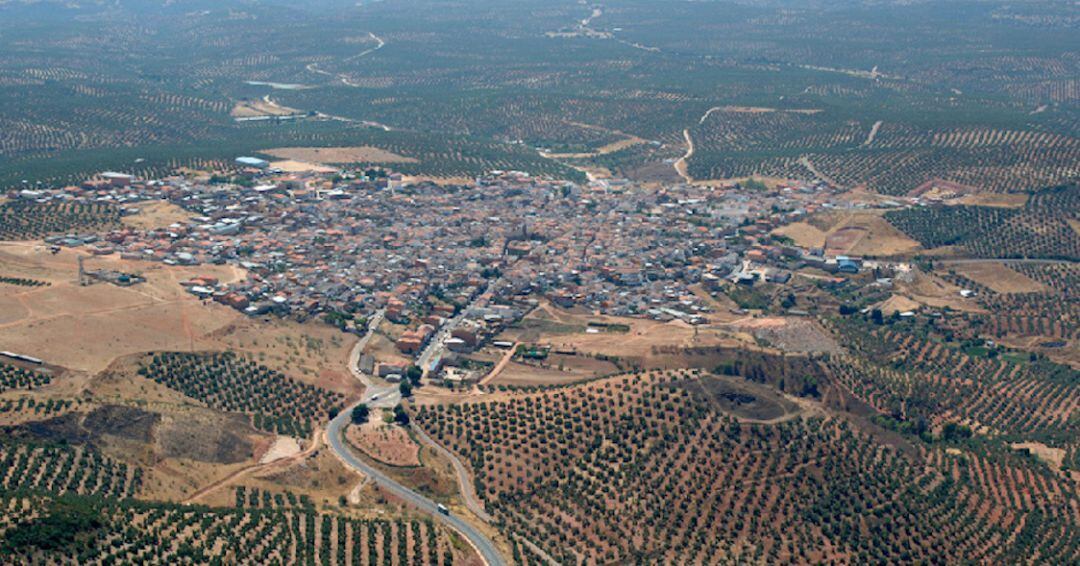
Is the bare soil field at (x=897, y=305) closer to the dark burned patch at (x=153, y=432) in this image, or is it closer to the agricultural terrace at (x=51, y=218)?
the dark burned patch at (x=153, y=432)

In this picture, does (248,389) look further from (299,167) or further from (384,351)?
(299,167)

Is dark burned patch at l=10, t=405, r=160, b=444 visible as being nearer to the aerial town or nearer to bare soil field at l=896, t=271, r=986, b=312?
the aerial town

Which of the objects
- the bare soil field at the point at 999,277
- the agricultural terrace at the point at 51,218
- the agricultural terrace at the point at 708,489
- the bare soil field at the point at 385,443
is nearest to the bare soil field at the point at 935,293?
the bare soil field at the point at 999,277

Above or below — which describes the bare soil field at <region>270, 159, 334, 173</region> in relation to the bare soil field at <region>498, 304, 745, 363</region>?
below

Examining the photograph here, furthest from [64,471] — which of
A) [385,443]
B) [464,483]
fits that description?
[464,483]

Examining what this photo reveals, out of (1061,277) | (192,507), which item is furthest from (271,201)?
(1061,277)

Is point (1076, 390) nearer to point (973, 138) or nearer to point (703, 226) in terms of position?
point (703, 226)

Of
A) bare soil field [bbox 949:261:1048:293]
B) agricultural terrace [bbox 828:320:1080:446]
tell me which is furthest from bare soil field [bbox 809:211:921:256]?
agricultural terrace [bbox 828:320:1080:446]
